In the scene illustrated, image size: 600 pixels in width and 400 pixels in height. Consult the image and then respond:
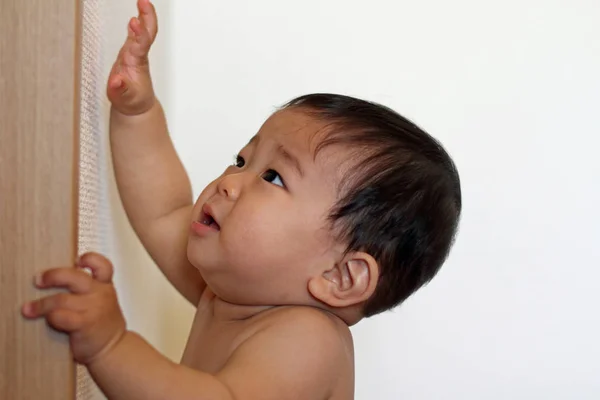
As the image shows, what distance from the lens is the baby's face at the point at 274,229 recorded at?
0.69 m

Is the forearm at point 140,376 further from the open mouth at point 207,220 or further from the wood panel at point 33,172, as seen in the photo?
the open mouth at point 207,220

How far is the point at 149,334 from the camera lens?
1.08 m

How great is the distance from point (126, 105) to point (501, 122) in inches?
28.5

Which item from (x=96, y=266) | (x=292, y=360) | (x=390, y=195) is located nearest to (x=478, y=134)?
(x=390, y=195)

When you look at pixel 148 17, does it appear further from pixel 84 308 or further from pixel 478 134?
pixel 478 134

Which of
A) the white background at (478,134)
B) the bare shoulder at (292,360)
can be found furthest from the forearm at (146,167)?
the white background at (478,134)

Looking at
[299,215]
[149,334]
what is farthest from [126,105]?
[149,334]

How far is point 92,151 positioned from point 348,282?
0.85 ft

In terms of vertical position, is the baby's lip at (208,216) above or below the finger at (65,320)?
above

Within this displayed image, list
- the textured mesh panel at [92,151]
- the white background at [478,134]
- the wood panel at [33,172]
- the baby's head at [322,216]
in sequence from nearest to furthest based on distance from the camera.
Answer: the wood panel at [33,172]
the textured mesh panel at [92,151]
the baby's head at [322,216]
the white background at [478,134]

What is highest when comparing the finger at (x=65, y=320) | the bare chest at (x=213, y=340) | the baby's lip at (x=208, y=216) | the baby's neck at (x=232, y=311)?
the baby's lip at (x=208, y=216)

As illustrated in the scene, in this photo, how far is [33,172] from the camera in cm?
46

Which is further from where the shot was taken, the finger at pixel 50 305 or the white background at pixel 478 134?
the white background at pixel 478 134

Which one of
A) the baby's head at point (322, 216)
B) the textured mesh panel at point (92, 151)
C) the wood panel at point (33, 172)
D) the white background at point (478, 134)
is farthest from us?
the white background at point (478, 134)
